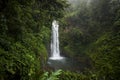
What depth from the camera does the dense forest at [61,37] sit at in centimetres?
744

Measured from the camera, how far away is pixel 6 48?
A: 24.5 ft

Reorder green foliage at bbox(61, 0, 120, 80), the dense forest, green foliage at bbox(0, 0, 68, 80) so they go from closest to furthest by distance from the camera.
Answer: green foliage at bbox(0, 0, 68, 80) → the dense forest → green foliage at bbox(61, 0, 120, 80)

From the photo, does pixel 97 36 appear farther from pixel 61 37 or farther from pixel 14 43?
pixel 14 43

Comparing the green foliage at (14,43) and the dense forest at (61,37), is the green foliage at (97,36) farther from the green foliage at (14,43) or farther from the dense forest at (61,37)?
the green foliage at (14,43)

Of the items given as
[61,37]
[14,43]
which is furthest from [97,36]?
[14,43]

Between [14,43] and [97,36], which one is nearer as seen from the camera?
[14,43]

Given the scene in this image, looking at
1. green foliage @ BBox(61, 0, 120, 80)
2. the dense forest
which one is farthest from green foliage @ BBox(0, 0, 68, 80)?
green foliage @ BBox(61, 0, 120, 80)

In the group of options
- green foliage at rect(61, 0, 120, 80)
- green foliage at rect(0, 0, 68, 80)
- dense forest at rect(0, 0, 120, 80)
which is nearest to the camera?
green foliage at rect(0, 0, 68, 80)

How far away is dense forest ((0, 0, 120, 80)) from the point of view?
744 centimetres

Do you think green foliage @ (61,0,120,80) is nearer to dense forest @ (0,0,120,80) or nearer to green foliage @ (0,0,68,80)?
dense forest @ (0,0,120,80)

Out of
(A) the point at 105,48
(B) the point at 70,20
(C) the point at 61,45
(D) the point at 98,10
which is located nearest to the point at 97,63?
(A) the point at 105,48

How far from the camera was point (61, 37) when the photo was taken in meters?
25.7

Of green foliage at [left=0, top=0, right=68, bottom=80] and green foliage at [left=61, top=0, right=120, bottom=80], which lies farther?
green foliage at [left=61, top=0, right=120, bottom=80]

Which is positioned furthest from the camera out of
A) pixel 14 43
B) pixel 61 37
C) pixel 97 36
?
pixel 61 37
